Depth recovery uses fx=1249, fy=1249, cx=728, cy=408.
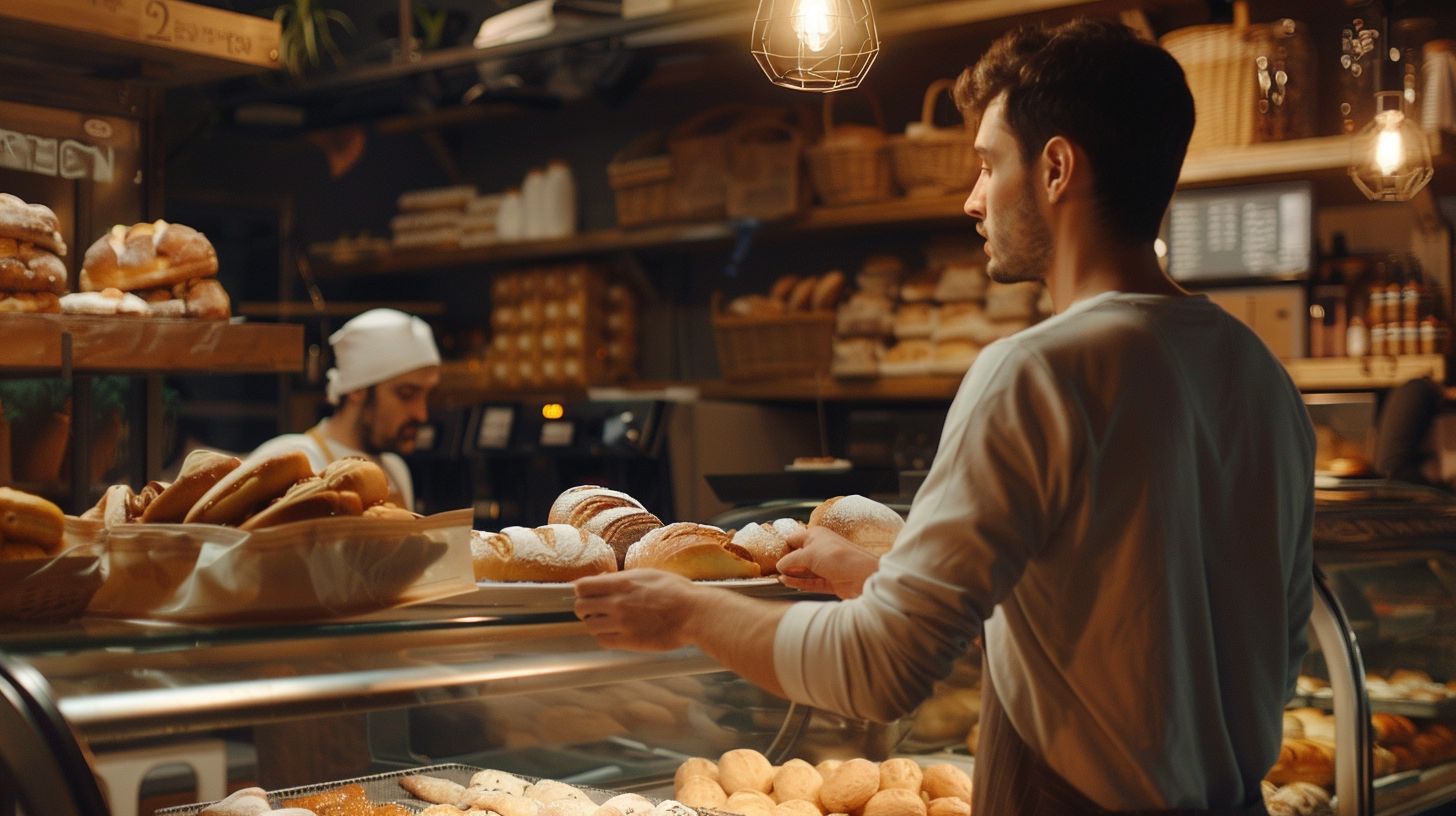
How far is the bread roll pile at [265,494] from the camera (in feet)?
3.65

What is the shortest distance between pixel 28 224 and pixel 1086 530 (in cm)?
167

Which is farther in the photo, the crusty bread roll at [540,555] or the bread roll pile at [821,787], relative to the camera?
the bread roll pile at [821,787]

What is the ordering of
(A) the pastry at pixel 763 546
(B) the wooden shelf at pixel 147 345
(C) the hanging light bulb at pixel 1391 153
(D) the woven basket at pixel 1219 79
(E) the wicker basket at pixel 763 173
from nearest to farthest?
(A) the pastry at pixel 763 546 → (B) the wooden shelf at pixel 147 345 → (C) the hanging light bulb at pixel 1391 153 → (D) the woven basket at pixel 1219 79 → (E) the wicker basket at pixel 763 173

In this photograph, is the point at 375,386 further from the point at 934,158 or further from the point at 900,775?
the point at 900,775

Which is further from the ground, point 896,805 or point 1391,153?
point 1391,153

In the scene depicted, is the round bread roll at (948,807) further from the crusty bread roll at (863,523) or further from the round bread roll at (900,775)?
the crusty bread roll at (863,523)

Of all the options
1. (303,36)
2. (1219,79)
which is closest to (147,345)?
(1219,79)

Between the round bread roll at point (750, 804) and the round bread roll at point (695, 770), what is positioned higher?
the round bread roll at point (695, 770)

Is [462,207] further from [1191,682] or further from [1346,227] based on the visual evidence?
[1191,682]

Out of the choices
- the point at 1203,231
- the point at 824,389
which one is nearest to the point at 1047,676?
Answer: the point at 1203,231

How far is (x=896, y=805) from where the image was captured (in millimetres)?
1848

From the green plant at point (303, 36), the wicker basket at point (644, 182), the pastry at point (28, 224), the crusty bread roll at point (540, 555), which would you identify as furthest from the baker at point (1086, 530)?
the green plant at point (303, 36)

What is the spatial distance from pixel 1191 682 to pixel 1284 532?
0.20 meters

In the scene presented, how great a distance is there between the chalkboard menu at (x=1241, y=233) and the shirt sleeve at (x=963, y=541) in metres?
2.81
